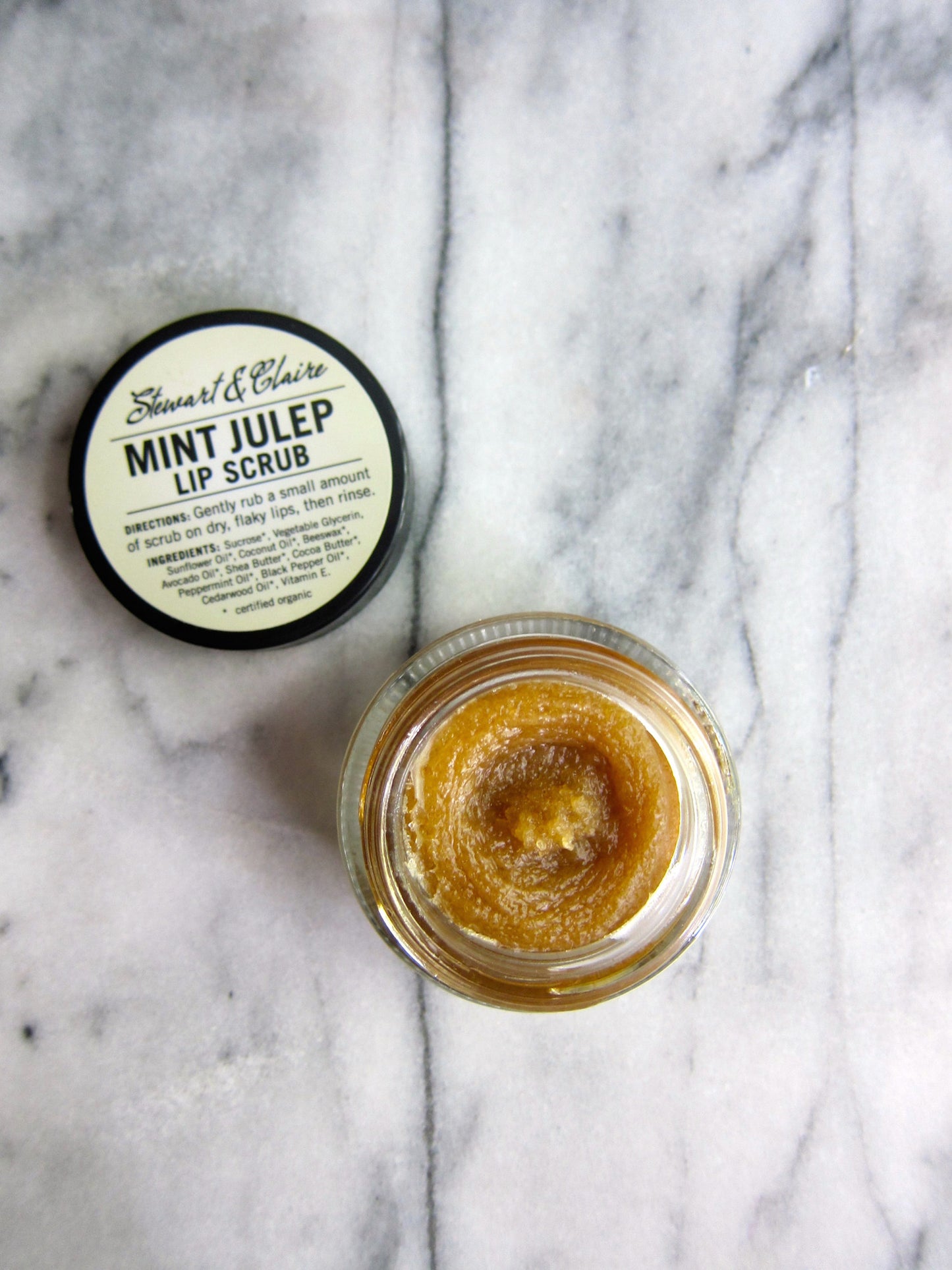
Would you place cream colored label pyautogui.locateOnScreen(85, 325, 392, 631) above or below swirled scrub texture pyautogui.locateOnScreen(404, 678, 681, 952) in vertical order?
above

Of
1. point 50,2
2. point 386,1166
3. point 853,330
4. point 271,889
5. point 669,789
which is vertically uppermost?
point 50,2

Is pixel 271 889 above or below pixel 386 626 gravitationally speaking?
below

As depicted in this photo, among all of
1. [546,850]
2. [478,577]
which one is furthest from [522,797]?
[478,577]

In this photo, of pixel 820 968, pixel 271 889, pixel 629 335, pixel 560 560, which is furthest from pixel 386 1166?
pixel 629 335

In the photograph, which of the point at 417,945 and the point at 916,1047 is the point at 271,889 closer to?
the point at 417,945

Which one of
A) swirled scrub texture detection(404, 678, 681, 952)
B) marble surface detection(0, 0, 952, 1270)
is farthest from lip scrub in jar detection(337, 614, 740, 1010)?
marble surface detection(0, 0, 952, 1270)

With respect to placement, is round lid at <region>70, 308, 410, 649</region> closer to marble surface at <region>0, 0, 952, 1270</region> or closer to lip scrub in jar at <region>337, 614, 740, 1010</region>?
marble surface at <region>0, 0, 952, 1270</region>
